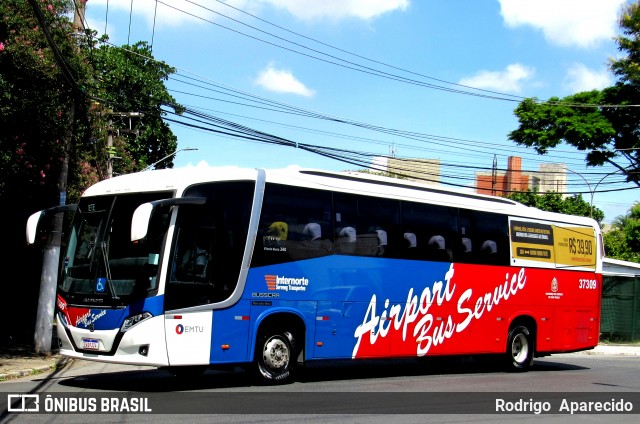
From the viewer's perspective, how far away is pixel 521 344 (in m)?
17.9

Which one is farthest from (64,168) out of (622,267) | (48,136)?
(622,267)

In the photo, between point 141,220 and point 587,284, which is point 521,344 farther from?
point 141,220

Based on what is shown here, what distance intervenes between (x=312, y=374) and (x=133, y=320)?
205 inches

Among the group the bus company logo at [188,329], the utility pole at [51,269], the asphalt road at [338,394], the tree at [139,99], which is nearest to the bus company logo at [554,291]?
the asphalt road at [338,394]

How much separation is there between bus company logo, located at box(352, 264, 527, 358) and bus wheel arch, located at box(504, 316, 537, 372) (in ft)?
3.21

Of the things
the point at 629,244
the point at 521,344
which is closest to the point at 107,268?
the point at 521,344

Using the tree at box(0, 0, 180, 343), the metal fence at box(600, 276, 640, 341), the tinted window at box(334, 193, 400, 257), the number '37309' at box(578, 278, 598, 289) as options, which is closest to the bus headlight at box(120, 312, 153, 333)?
the tinted window at box(334, 193, 400, 257)

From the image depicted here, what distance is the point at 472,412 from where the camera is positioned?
1045 cm

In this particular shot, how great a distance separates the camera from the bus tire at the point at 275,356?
12711mm

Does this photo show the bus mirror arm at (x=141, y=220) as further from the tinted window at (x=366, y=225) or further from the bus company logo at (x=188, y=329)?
the tinted window at (x=366, y=225)

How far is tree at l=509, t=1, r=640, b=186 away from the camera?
1432 inches

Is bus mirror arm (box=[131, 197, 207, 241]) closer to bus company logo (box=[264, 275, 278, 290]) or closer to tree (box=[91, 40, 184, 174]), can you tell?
bus company logo (box=[264, 275, 278, 290])

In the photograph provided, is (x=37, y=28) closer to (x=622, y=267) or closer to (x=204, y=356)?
(x=204, y=356)

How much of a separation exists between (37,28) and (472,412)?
11.2 m
